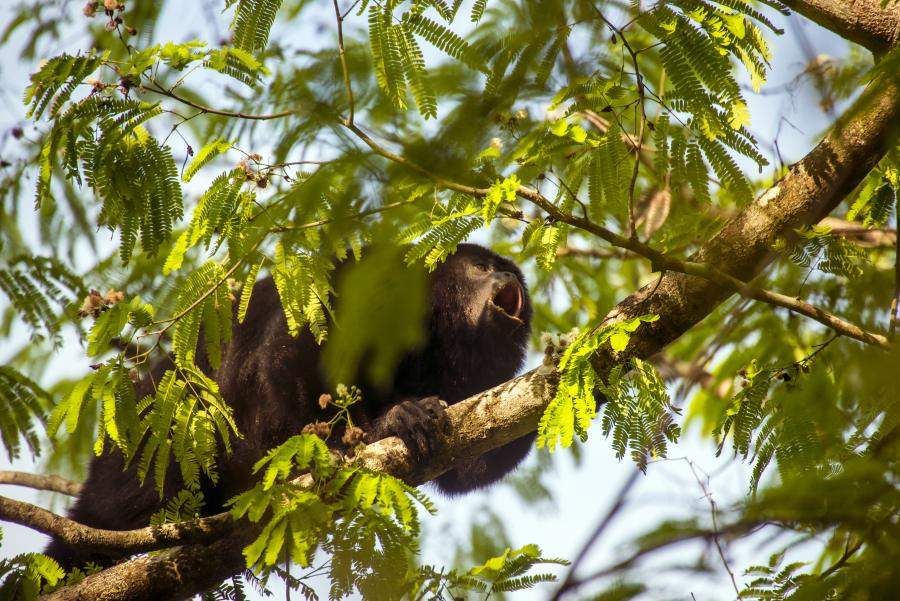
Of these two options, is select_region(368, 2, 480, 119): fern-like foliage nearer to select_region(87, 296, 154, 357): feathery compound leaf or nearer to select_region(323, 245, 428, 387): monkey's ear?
select_region(323, 245, 428, 387): monkey's ear

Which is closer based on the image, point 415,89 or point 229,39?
point 415,89

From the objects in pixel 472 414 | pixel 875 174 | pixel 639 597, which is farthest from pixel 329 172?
pixel 875 174

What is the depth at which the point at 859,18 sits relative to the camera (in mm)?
3709

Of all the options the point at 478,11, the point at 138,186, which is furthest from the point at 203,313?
the point at 478,11

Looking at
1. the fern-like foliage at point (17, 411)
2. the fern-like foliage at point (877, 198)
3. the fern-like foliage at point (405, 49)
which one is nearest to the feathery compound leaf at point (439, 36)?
the fern-like foliage at point (405, 49)

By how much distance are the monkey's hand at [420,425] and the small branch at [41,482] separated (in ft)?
8.47

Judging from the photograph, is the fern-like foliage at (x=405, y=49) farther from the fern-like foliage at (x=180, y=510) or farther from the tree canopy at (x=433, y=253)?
the fern-like foliage at (x=180, y=510)

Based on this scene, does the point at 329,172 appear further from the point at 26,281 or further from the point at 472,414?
the point at 26,281

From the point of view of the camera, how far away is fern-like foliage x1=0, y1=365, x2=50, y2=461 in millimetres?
4715

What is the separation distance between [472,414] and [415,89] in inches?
65.8

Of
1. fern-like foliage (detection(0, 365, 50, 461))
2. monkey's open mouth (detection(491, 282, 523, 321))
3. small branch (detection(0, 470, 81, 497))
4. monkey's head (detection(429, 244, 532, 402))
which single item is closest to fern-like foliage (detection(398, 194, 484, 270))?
monkey's head (detection(429, 244, 532, 402))

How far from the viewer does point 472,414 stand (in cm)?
420

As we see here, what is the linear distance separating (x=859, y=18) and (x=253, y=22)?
261cm

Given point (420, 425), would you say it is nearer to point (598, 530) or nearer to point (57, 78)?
point (57, 78)
